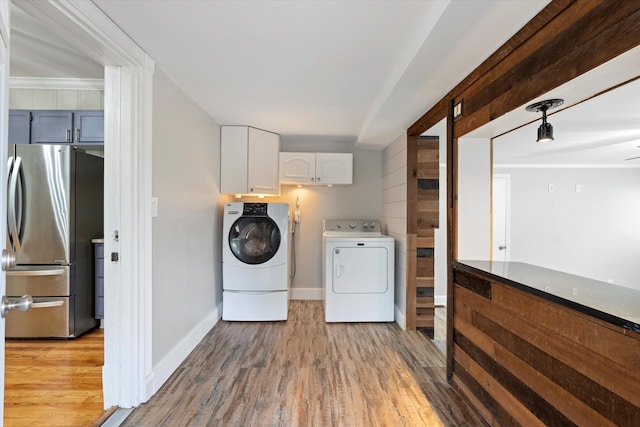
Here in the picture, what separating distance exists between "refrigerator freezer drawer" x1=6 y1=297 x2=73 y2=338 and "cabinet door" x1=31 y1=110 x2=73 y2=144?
141cm

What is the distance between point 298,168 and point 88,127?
2103 millimetres

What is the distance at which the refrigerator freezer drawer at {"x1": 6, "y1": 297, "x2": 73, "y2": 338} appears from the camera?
2.61 m

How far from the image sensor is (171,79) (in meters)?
2.17

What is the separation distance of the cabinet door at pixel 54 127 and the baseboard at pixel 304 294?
2896mm

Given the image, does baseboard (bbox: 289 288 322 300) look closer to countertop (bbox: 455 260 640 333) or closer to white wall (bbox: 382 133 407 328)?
white wall (bbox: 382 133 407 328)

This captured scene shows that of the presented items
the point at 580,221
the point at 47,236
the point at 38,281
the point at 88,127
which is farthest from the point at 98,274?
the point at 580,221

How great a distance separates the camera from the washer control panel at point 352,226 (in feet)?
12.6

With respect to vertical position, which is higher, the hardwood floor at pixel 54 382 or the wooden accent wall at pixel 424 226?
the wooden accent wall at pixel 424 226

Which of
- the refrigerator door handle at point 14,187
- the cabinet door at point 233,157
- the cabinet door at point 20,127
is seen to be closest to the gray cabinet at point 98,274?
the refrigerator door handle at point 14,187

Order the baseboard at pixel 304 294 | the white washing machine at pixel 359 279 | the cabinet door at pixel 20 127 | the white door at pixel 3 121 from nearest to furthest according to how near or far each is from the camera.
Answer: the white door at pixel 3 121 → the cabinet door at pixel 20 127 → the white washing machine at pixel 359 279 → the baseboard at pixel 304 294

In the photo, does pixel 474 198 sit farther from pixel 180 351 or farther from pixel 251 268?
pixel 180 351

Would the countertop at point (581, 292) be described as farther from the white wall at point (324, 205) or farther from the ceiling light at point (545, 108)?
the white wall at point (324, 205)

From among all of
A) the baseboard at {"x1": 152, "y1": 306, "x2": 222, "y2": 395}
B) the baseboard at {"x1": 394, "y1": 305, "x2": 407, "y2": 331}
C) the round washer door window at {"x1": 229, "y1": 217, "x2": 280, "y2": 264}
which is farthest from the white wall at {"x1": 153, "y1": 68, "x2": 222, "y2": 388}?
the baseboard at {"x1": 394, "y1": 305, "x2": 407, "y2": 331}

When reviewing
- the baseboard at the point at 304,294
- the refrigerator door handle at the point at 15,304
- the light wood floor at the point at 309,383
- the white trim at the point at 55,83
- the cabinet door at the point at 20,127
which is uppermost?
the white trim at the point at 55,83
